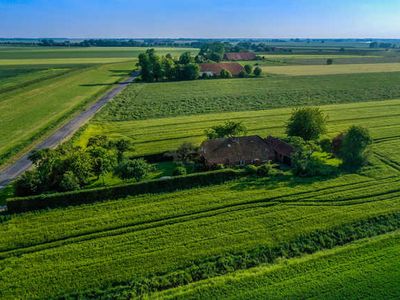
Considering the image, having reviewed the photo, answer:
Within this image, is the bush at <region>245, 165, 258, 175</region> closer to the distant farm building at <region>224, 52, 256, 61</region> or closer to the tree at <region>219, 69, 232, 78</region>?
the tree at <region>219, 69, 232, 78</region>

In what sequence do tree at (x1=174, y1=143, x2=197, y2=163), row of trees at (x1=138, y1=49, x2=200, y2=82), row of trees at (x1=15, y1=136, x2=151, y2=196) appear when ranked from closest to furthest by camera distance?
row of trees at (x1=15, y1=136, x2=151, y2=196)
tree at (x1=174, y1=143, x2=197, y2=163)
row of trees at (x1=138, y1=49, x2=200, y2=82)

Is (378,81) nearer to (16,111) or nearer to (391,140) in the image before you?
(391,140)

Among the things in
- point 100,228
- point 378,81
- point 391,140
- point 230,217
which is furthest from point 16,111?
point 378,81

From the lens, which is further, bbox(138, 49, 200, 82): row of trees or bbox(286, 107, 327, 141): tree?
bbox(138, 49, 200, 82): row of trees

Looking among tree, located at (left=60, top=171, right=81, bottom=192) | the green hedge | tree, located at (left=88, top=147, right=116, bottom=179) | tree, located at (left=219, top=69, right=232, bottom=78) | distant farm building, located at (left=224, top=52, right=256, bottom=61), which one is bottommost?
the green hedge

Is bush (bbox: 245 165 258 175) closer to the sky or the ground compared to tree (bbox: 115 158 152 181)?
closer to the ground

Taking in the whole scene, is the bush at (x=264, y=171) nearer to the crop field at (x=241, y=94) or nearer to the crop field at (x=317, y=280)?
the crop field at (x=317, y=280)

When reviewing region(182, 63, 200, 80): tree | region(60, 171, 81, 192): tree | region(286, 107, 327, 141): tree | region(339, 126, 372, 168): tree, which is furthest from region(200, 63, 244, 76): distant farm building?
region(60, 171, 81, 192): tree
